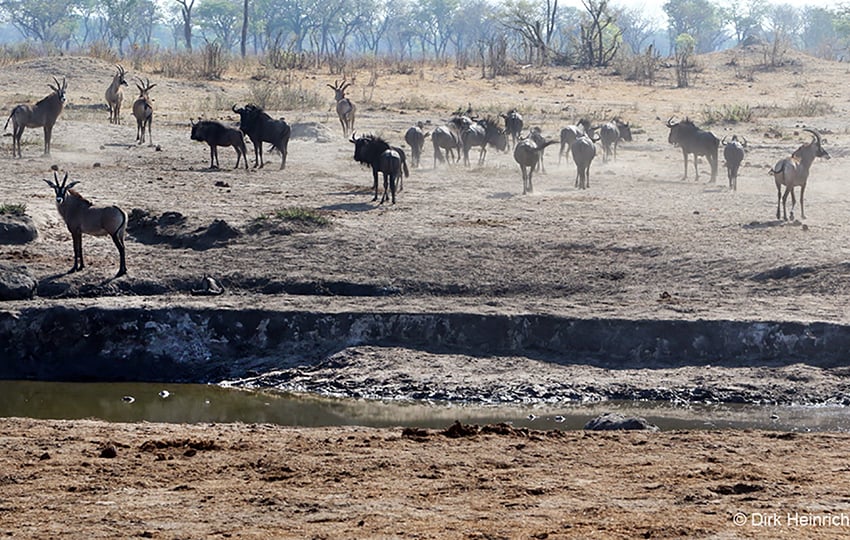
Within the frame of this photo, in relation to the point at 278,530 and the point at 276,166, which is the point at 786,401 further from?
the point at 276,166

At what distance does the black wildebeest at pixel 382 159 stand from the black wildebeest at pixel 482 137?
4.79 meters

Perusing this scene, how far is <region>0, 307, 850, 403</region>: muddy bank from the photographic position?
39.2 ft

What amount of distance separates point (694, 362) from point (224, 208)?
27.6ft

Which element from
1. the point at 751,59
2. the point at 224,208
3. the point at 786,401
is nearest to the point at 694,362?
the point at 786,401

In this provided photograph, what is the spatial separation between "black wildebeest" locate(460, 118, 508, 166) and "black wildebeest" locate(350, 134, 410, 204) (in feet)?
15.7

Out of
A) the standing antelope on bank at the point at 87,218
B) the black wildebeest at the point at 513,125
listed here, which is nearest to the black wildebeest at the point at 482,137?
the black wildebeest at the point at 513,125

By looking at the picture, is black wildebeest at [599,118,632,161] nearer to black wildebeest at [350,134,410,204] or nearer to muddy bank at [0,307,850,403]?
black wildebeest at [350,134,410,204]

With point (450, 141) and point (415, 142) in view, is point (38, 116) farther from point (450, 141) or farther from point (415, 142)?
point (450, 141)

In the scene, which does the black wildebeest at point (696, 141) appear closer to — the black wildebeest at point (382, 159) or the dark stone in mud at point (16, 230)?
the black wildebeest at point (382, 159)

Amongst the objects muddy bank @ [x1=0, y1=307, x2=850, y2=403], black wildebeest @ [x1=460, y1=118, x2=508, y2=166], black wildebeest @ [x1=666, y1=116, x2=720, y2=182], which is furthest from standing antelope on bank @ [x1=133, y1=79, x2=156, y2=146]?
muddy bank @ [x1=0, y1=307, x2=850, y2=403]

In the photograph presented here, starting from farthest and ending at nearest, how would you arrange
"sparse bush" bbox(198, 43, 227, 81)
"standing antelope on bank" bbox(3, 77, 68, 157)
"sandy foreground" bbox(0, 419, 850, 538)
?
"sparse bush" bbox(198, 43, 227, 81)
"standing antelope on bank" bbox(3, 77, 68, 157)
"sandy foreground" bbox(0, 419, 850, 538)

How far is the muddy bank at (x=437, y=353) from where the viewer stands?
11945mm

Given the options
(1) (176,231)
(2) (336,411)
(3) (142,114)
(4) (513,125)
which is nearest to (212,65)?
(3) (142,114)

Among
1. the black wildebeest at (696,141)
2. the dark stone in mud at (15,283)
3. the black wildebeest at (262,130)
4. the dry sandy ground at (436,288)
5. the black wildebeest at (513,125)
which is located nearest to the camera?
the dry sandy ground at (436,288)
